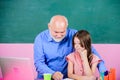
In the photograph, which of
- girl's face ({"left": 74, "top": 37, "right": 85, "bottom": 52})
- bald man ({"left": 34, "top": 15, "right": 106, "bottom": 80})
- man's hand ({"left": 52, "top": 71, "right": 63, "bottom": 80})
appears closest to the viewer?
man's hand ({"left": 52, "top": 71, "right": 63, "bottom": 80})

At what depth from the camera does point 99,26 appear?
345 cm

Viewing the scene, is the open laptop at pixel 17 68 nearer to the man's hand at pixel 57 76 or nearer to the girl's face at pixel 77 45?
the man's hand at pixel 57 76

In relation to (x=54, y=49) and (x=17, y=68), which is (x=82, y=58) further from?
(x=17, y=68)

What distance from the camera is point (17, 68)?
2256mm

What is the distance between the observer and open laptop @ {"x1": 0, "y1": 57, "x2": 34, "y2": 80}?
2229 millimetres

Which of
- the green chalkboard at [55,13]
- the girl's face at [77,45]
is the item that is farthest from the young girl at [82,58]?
the green chalkboard at [55,13]

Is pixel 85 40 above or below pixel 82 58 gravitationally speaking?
above

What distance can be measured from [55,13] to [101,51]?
0.69 metres

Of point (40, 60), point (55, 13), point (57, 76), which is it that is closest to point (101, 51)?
point (55, 13)

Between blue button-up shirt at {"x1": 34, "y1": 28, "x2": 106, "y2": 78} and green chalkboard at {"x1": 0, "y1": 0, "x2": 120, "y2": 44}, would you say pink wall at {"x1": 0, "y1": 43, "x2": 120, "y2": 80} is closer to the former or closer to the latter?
green chalkboard at {"x1": 0, "y1": 0, "x2": 120, "y2": 44}

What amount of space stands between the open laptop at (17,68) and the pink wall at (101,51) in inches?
49.7

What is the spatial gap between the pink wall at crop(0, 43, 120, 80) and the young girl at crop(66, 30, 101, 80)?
2.38ft

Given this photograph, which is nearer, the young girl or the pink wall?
the young girl

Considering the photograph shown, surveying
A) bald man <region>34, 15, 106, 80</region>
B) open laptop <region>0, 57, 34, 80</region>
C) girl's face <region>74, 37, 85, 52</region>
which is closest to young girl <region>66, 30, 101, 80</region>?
girl's face <region>74, 37, 85, 52</region>
